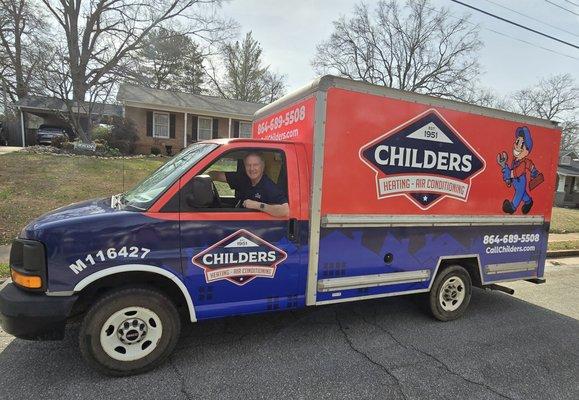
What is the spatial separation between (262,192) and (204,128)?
73.6 feet

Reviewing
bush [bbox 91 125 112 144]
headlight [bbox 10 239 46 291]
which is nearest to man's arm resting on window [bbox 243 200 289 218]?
headlight [bbox 10 239 46 291]

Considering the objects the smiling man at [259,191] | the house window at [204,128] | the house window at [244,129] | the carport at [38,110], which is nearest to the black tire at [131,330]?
the smiling man at [259,191]

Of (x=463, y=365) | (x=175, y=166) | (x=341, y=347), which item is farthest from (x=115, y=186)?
(x=463, y=365)

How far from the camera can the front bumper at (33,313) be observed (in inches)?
117

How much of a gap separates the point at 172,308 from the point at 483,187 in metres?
3.94

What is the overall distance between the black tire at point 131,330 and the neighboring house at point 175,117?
20978mm

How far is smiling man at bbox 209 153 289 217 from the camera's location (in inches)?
143

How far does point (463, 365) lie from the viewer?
3.74 meters

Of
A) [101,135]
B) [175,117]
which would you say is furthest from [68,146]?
[175,117]

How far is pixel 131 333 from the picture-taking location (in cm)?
327

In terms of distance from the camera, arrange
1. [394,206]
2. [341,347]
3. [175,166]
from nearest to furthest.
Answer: [175,166], [341,347], [394,206]

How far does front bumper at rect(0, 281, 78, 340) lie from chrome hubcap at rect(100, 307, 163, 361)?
0.35 metres

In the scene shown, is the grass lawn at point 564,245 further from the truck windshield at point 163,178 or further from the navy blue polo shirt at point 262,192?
the truck windshield at point 163,178

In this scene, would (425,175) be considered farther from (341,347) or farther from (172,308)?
(172,308)
